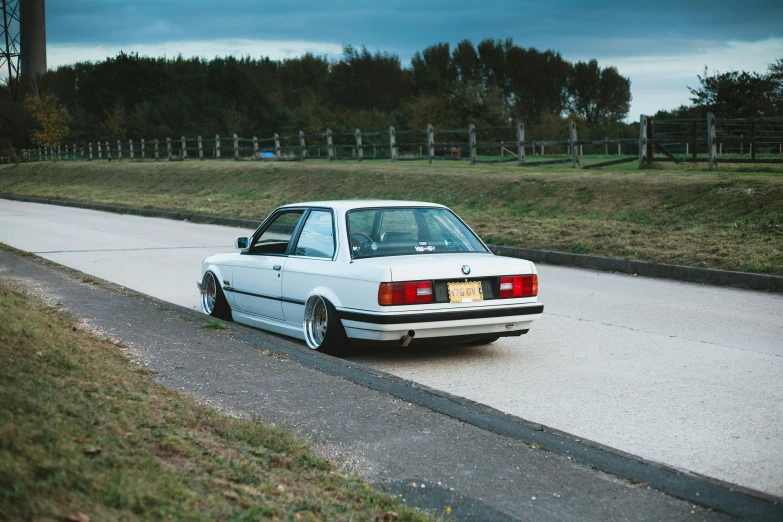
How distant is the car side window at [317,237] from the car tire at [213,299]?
4.77 ft

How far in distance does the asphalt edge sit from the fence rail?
62.5ft

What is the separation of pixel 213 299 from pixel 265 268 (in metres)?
1.26

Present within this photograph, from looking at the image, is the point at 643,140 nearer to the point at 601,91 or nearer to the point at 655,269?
the point at 655,269

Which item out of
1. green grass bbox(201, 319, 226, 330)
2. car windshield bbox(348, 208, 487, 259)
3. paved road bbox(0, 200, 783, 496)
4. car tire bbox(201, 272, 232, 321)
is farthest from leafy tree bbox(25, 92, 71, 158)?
car windshield bbox(348, 208, 487, 259)

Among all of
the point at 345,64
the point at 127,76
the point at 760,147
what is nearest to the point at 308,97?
the point at 345,64

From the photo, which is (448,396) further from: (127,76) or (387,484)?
(127,76)

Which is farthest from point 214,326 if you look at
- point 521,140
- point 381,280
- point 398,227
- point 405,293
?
point 521,140

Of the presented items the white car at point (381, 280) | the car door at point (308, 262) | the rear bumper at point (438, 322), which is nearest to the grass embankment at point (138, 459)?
the rear bumper at point (438, 322)

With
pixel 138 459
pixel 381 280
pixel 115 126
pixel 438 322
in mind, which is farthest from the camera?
pixel 115 126

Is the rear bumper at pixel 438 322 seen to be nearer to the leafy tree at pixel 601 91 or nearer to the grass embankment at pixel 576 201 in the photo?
the grass embankment at pixel 576 201

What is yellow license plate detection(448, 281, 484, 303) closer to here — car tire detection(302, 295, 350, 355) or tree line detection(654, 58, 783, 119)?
car tire detection(302, 295, 350, 355)

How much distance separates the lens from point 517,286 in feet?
26.0

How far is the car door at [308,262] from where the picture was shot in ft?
26.9

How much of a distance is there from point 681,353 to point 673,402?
180cm
